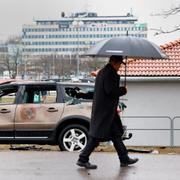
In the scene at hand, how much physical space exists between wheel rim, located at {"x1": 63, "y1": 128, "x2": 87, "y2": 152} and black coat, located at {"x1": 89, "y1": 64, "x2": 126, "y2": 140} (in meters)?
3.23

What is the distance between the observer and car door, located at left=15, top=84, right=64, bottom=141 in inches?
458

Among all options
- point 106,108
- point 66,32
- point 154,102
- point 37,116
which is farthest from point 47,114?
point 66,32

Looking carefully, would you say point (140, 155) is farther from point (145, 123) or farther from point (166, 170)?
point (145, 123)

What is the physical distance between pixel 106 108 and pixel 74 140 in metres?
3.46

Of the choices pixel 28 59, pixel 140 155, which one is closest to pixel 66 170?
pixel 140 155

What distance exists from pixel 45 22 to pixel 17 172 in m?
106

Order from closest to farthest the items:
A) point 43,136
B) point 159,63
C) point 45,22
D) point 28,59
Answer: point 43,136, point 159,63, point 28,59, point 45,22

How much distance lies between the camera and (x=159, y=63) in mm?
22125

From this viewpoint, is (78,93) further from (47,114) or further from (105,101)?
(105,101)

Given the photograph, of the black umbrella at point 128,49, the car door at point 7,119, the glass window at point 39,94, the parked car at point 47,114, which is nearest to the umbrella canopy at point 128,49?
the black umbrella at point 128,49

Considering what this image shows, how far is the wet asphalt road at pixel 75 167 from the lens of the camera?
26.0ft

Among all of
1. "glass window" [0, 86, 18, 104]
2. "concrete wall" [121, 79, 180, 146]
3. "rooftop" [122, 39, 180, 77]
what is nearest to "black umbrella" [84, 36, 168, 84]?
"glass window" [0, 86, 18, 104]

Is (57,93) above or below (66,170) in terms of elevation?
A: above

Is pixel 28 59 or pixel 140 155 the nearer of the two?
pixel 140 155
